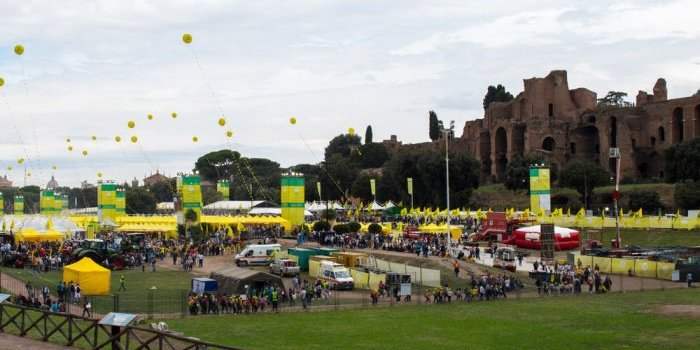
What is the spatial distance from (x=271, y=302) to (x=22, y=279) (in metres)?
14.2

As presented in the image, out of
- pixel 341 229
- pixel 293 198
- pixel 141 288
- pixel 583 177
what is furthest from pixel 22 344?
pixel 583 177

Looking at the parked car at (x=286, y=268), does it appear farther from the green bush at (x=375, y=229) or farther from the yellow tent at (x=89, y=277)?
the green bush at (x=375, y=229)

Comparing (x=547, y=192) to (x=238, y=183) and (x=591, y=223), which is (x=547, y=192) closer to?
(x=591, y=223)

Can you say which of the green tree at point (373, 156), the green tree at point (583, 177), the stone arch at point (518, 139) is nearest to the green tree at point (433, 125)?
the green tree at point (373, 156)

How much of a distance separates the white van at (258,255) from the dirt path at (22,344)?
2786cm

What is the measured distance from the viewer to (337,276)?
4169 centimetres

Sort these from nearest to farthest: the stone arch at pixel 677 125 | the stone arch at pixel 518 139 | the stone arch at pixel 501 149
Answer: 1. the stone arch at pixel 677 125
2. the stone arch at pixel 518 139
3. the stone arch at pixel 501 149

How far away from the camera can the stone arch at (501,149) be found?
128 meters

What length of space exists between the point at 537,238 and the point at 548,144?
67.5 metres

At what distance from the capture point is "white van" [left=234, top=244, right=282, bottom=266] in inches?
1975

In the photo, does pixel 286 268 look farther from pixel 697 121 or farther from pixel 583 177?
pixel 697 121

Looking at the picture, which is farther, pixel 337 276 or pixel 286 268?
pixel 286 268

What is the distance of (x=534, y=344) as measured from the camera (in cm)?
2452

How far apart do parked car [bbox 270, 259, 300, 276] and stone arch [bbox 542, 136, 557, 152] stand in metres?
83.2
